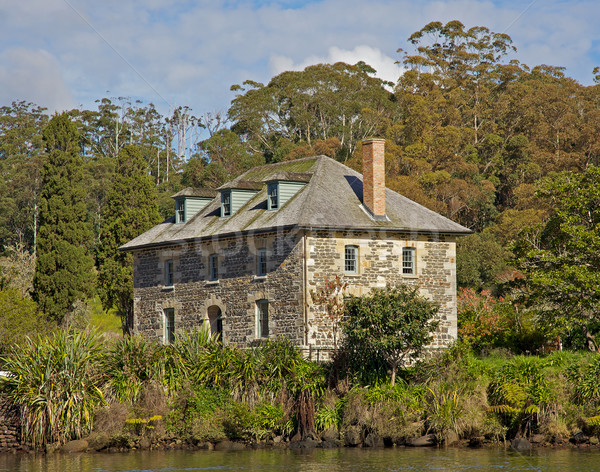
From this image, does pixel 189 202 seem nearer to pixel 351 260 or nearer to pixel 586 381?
pixel 351 260

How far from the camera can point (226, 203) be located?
1560 inches

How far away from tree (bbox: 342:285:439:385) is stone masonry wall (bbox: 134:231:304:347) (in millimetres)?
4014

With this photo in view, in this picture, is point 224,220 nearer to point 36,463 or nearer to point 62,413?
point 62,413

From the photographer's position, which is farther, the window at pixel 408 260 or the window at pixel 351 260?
the window at pixel 408 260

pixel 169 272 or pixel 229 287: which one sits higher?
pixel 169 272

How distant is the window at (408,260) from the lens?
35.6 m

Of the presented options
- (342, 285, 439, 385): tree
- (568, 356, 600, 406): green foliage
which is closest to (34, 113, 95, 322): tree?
(342, 285, 439, 385): tree

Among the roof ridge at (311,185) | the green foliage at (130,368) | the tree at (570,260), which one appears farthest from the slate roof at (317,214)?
the green foliage at (130,368)

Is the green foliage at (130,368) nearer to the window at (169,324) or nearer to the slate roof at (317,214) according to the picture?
the slate roof at (317,214)

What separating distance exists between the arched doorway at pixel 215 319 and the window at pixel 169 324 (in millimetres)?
2589

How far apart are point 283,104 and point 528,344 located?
45507mm

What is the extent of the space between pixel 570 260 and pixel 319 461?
13114 mm

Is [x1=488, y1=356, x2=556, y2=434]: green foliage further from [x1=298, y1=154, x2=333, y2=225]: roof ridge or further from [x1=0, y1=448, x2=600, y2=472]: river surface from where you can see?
[x1=298, y1=154, x2=333, y2=225]: roof ridge

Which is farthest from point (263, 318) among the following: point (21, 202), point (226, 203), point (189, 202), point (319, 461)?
point (21, 202)
